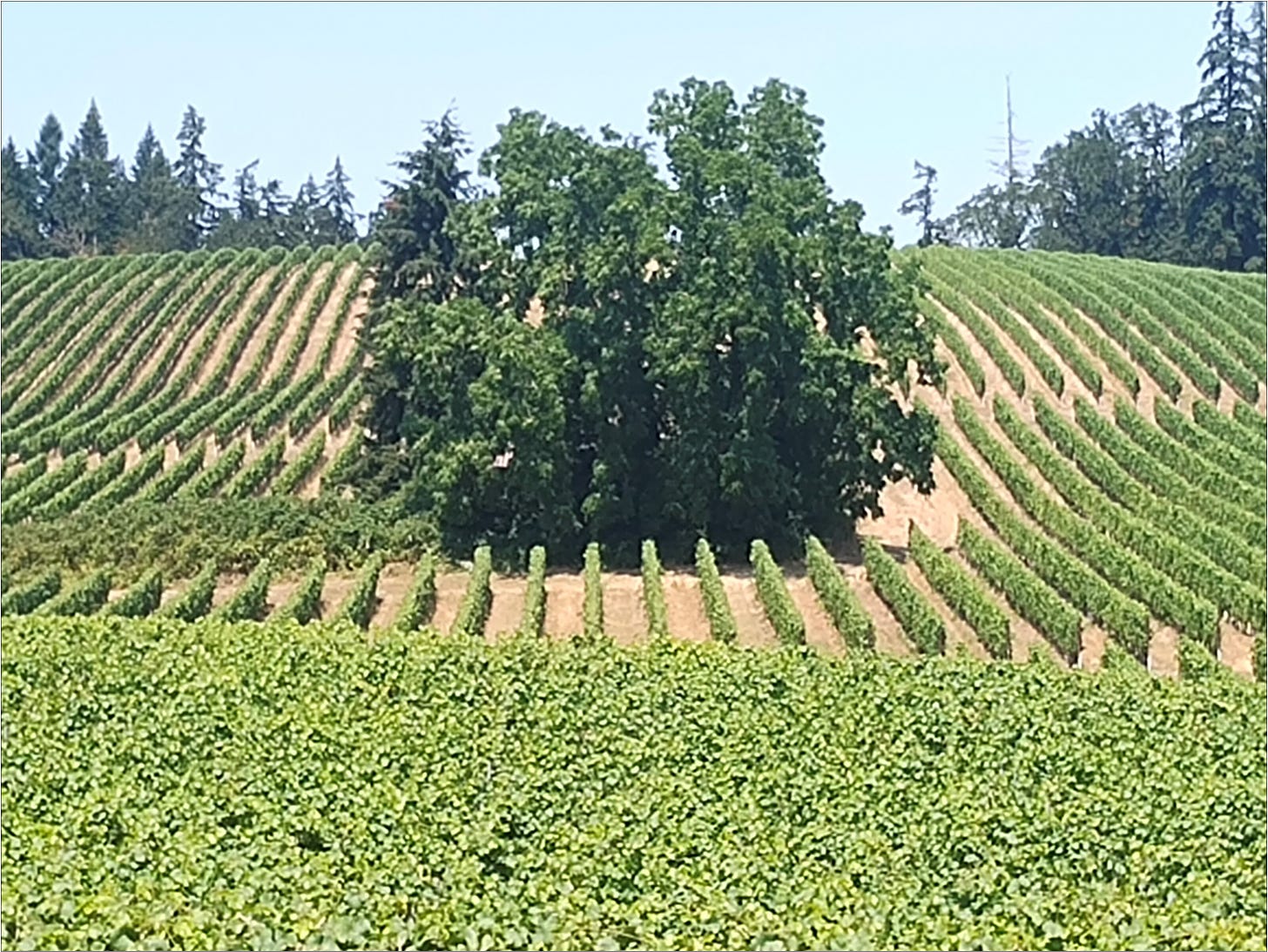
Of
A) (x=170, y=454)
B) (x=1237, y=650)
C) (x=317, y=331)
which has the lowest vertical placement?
(x=1237, y=650)

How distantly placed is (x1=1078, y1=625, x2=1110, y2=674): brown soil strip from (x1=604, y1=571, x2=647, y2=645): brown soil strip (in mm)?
6795

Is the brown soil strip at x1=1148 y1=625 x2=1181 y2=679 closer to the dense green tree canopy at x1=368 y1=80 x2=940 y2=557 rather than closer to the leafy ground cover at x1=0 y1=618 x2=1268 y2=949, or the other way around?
the leafy ground cover at x1=0 y1=618 x2=1268 y2=949

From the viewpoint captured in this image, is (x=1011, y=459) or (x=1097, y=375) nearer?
(x=1011, y=459)

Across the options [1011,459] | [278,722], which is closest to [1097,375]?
[1011,459]

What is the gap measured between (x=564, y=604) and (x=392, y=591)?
3.65 meters

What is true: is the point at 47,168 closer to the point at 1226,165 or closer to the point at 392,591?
the point at 1226,165

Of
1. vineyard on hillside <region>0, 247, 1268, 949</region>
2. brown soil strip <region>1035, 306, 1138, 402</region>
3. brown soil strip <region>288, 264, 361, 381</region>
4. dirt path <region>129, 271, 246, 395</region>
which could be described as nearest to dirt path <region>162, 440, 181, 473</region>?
vineyard on hillside <region>0, 247, 1268, 949</region>

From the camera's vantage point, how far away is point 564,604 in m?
29.8

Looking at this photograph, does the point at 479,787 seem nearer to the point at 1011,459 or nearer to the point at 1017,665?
the point at 1017,665

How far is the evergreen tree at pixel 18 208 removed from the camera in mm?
84438

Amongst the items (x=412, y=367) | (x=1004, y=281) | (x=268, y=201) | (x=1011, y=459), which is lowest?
(x=1011, y=459)

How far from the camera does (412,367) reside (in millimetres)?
36531

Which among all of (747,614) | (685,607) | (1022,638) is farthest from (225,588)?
(1022,638)

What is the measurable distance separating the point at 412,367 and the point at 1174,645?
17.4 m
